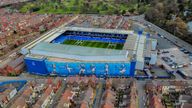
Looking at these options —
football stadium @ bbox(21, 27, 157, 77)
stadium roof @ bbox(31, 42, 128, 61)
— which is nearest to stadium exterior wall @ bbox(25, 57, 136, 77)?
football stadium @ bbox(21, 27, 157, 77)

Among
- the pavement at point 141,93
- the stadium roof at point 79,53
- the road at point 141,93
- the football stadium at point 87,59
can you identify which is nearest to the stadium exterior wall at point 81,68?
the football stadium at point 87,59

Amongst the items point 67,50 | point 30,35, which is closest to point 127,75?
point 67,50

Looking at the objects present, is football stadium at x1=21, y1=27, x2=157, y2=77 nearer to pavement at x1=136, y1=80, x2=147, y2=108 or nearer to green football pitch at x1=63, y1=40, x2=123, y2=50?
pavement at x1=136, y1=80, x2=147, y2=108

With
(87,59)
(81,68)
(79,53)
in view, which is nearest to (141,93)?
(87,59)

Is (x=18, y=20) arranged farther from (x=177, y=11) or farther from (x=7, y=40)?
(x=177, y=11)

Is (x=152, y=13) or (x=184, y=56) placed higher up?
(x=152, y=13)

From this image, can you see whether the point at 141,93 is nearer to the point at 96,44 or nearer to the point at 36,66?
the point at 36,66
